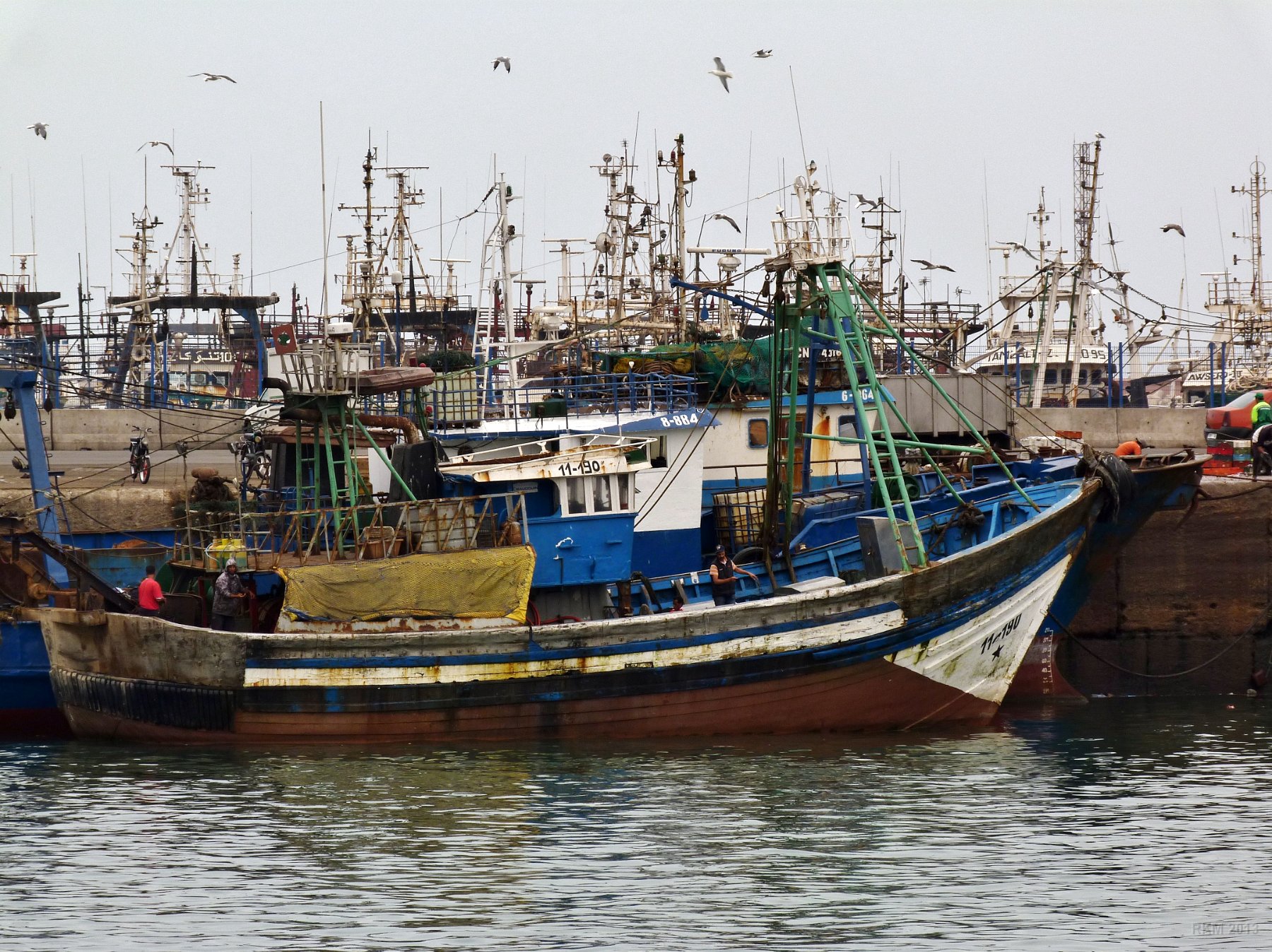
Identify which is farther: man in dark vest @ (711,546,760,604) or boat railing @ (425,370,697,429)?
boat railing @ (425,370,697,429)

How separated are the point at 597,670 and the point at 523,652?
91 centimetres

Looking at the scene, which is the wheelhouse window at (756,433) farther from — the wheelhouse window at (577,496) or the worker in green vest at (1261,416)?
the worker in green vest at (1261,416)

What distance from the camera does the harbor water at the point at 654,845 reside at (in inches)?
461

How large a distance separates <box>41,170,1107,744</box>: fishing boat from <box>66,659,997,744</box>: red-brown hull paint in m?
0.02

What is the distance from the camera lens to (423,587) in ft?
60.7

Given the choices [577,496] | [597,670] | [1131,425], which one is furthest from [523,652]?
[1131,425]

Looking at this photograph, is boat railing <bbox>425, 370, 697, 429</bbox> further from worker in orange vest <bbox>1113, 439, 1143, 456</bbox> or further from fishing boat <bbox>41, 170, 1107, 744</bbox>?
worker in orange vest <bbox>1113, 439, 1143, 456</bbox>

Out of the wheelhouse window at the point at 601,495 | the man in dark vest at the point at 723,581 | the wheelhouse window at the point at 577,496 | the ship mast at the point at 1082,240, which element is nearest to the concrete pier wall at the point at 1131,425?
the ship mast at the point at 1082,240

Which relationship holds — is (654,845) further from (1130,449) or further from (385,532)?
(1130,449)

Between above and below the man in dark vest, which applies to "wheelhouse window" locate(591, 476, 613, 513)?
above

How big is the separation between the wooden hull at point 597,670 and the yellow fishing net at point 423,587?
310 millimetres

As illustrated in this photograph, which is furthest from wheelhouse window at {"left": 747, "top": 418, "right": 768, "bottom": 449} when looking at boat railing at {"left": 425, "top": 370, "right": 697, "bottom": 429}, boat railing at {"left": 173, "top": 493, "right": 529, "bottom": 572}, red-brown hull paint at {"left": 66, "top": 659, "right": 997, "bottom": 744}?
red-brown hull paint at {"left": 66, "top": 659, "right": 997, "bottom": 744}

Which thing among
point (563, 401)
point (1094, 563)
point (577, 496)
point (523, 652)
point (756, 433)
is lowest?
point (523, 652)

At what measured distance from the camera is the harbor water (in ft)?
38.4
